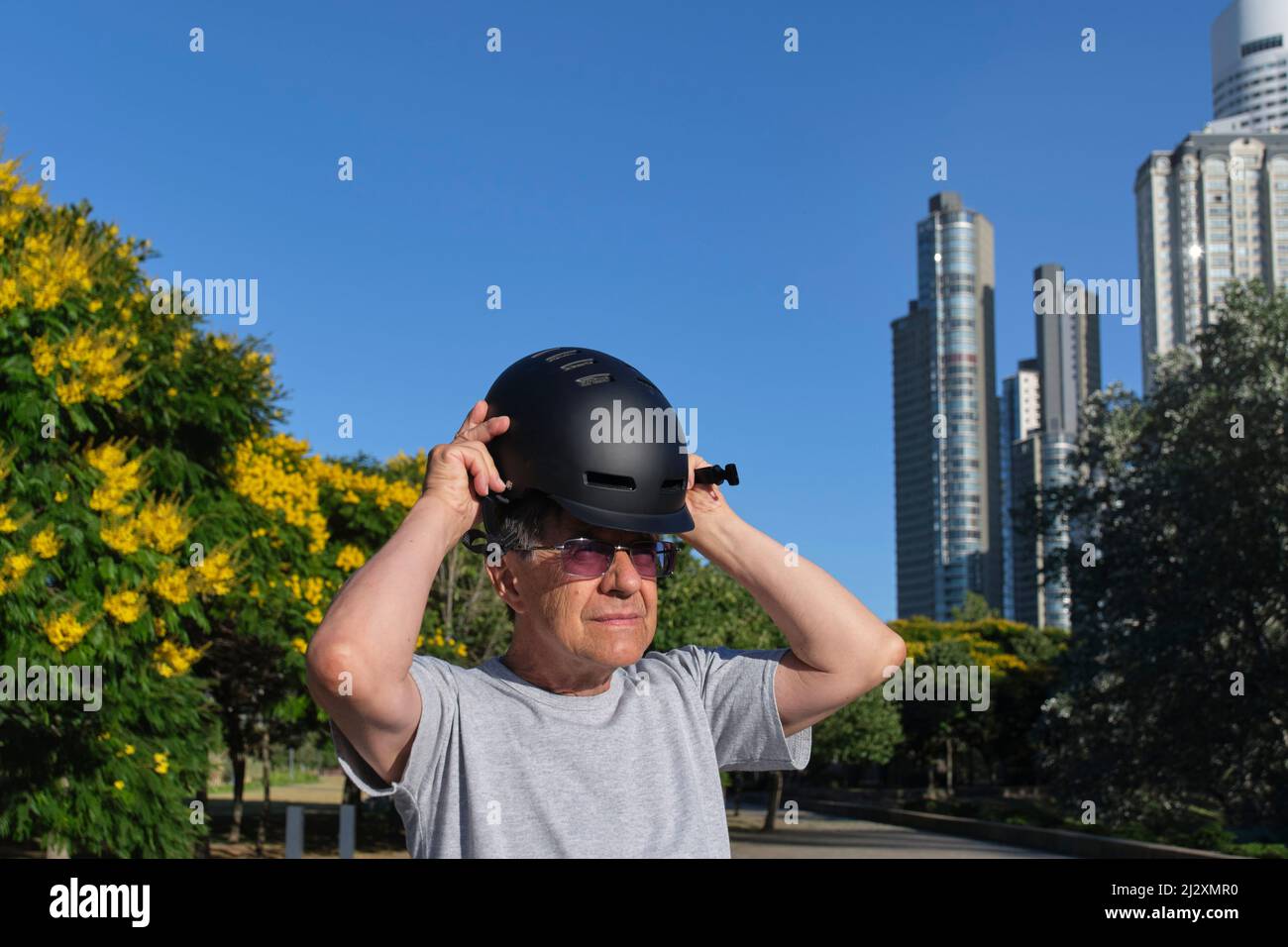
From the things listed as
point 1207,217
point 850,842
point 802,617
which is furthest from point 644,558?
point 1207,217

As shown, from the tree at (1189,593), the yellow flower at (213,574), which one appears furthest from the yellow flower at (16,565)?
the tree at (1189,593)

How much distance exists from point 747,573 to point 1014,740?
5944 centimetres

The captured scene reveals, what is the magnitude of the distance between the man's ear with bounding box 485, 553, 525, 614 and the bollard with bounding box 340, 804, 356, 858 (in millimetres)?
9796

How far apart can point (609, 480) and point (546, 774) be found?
1.88 feet

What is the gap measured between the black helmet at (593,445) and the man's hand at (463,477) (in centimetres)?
5

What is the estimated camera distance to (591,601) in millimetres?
2434

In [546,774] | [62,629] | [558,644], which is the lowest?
[546,774]

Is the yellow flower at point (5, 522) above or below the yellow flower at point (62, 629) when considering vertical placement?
above

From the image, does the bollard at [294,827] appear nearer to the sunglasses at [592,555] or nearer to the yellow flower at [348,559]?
the yellow flower at [348,559]

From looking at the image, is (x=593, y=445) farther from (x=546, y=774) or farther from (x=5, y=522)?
(x=5, y=522)

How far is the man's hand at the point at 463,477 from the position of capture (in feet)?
7.63

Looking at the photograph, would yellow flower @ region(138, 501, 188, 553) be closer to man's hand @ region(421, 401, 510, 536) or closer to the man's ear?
the man's ear

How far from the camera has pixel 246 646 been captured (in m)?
21.2
